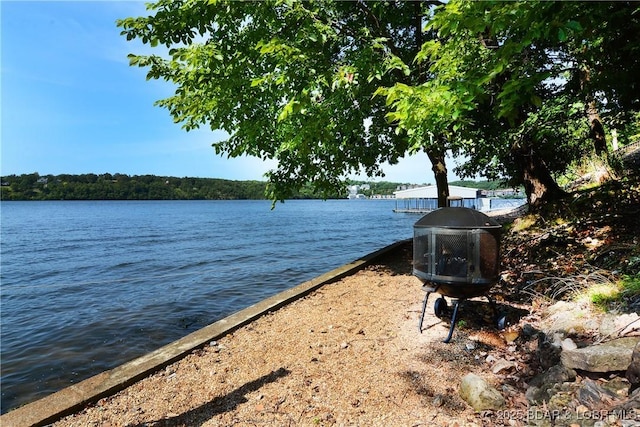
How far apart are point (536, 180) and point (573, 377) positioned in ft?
28.3

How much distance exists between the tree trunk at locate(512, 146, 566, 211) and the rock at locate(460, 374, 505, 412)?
8.17m

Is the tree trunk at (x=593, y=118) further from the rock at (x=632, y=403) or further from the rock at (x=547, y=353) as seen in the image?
the rock at (x=632, y=403)

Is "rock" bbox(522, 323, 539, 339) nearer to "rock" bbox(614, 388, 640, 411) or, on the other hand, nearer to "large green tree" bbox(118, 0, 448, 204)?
"rock" bbox(614, 388, 640, 411)

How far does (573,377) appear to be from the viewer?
276cm

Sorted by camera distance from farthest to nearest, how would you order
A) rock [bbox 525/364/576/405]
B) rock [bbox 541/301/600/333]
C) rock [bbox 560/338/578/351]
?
1. rock [bbox 541/301/600/333]
2. rock [bbox 560/338/578/351]
3. rock [bbox 525/364/576/405]

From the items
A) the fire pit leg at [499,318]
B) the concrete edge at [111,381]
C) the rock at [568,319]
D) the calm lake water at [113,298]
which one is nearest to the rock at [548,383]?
the rock at [568,319]

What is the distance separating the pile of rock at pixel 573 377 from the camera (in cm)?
234

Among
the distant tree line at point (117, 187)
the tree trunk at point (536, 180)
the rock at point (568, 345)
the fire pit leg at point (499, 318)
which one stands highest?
the distant tree line at point (117, 187)

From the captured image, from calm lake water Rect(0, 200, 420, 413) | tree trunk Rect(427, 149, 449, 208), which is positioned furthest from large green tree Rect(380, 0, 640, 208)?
calm lake water Rect(0, 200, 420, 413)

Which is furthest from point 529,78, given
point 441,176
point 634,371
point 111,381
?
point 441,176

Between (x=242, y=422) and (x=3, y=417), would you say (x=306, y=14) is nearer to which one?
(x=242, y=422)

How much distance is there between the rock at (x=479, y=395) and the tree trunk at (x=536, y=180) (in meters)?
8.17

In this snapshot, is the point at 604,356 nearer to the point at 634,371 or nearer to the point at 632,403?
the point at 634,371

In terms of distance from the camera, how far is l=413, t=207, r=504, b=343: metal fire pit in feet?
14.1
